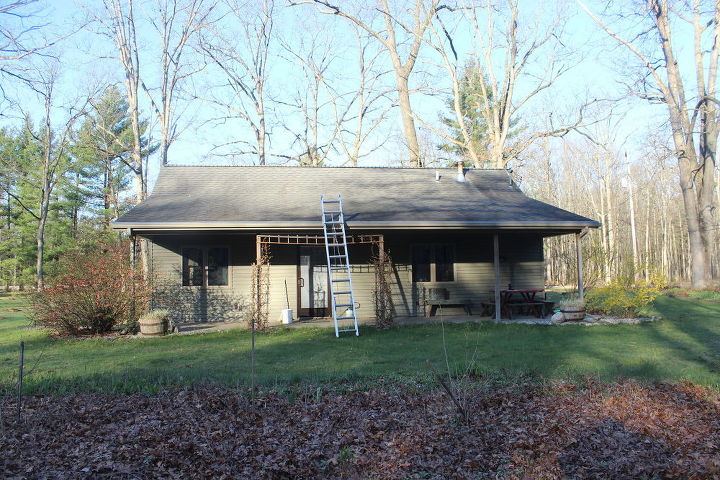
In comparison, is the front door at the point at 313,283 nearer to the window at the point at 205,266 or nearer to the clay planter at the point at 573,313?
the window at the point at 205,266

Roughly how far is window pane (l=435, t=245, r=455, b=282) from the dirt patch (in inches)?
336

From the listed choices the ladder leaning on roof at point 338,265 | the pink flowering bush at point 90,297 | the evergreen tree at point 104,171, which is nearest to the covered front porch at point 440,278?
the ladder leaning on roof at point 338,265

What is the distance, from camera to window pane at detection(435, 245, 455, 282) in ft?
48.1

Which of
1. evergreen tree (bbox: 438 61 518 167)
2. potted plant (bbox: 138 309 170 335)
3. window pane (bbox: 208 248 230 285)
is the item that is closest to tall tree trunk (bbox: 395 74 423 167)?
evergreen tree (bbox: 438 61 518 167)

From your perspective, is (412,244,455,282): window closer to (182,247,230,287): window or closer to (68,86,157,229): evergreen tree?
(182,247,230,287): window

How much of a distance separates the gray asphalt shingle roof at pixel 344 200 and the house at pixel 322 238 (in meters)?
0.03

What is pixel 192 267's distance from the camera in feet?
45.8

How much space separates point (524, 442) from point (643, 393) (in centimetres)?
211

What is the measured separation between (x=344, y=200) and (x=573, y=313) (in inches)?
239

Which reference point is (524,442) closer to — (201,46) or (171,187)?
(171,187)

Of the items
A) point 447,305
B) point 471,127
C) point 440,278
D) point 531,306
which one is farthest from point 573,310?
point 471,127

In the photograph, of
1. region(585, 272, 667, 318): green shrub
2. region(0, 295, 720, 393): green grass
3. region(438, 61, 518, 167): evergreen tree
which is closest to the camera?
region(0, 295, 720, 393): green grass

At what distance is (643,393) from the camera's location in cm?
583

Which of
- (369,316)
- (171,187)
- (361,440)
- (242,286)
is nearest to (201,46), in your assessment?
(171,187)
